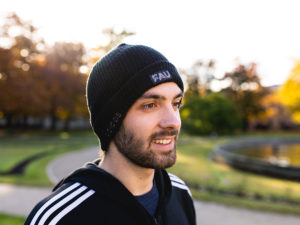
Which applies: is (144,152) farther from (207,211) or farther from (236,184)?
(236,184)

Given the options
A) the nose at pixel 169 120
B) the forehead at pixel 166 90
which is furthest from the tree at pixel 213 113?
the nose at pixel 169 120

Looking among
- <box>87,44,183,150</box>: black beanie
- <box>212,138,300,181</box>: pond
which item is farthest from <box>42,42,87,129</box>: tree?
<box>87,44,183,150</box>: black beanie

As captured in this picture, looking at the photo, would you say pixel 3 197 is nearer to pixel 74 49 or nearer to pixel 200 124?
pixel 200 124

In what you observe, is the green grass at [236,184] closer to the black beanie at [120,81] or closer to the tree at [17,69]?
the black beanie at [120,81]

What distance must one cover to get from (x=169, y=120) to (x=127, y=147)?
34 cm

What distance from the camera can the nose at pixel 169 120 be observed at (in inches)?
75.1

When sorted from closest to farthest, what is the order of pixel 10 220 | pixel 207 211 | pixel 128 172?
pixel 128 172
pixel 10 220
pixel 207 211

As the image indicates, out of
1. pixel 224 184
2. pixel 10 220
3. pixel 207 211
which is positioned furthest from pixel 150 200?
pixel 224 184

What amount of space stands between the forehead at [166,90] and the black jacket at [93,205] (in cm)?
64

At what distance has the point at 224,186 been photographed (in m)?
10.9

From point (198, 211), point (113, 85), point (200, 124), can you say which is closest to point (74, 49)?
point (200, 124)

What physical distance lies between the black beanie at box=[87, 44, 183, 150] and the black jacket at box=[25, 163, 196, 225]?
1.00 feet

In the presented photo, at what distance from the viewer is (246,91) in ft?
166

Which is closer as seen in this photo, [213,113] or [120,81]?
[120,81]
